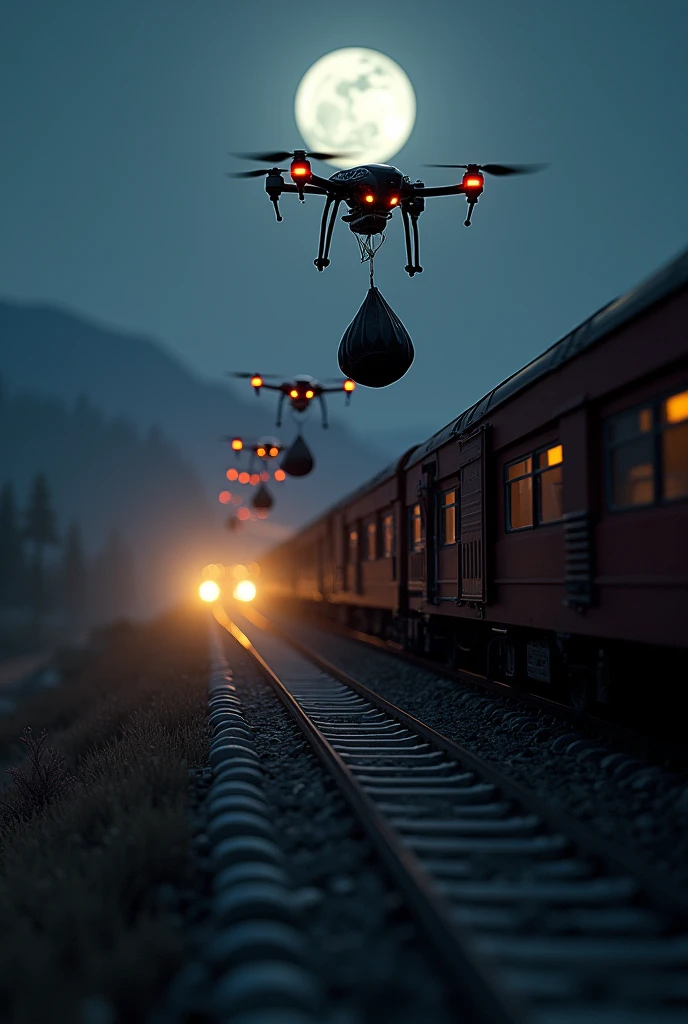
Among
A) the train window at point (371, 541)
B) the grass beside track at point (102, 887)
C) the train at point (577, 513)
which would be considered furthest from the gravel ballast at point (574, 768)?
the train window at point (371, 541)

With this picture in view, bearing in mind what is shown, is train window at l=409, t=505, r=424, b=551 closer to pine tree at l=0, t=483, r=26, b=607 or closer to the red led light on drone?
the red led light on drone

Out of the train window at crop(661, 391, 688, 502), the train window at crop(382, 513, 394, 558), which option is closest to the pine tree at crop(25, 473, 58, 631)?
the train window at crop(382, 513, 394, 558)

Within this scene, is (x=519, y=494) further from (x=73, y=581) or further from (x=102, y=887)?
(x=73, y=581)

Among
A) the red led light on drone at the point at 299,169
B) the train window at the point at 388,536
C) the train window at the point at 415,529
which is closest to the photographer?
the red led light on drone at the point at 299,169

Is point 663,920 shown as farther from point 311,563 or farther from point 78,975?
point 311,563

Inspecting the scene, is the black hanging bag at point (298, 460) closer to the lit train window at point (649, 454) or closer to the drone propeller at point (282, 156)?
the drone propeller at point (282, 156)

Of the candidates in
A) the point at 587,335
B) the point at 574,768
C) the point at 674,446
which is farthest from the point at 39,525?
the point at 674,446
